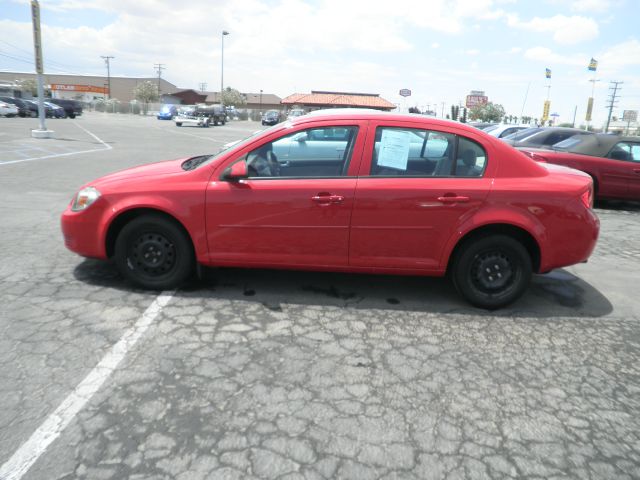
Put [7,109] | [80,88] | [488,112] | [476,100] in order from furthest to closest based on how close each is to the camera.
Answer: [80,88] < [476,100] < [488,112] < [7,109]

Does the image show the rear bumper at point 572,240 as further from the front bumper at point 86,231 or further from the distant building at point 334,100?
the distant building at point 334,100

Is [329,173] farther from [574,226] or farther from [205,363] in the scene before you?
[574,226]

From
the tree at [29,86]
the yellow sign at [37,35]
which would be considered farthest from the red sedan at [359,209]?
the tree at [29,86]

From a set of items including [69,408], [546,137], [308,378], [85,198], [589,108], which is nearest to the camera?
[69,408]

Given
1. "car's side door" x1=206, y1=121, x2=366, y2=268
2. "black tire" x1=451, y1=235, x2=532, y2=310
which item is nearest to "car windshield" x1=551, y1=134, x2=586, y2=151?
"black tire" x1=451, y1=235, x2=532, y2=310

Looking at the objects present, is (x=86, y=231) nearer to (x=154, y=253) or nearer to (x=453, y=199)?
(x=154, y=253)

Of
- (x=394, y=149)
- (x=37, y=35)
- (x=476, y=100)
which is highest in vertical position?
(x=476, y=100)

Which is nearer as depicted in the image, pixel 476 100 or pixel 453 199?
pixel 453 199

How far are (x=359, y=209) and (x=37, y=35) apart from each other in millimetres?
19520

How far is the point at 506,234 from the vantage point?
13.1 feet

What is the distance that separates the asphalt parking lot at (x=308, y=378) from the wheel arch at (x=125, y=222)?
0.39 metres

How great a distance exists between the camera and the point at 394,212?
12.7 ft

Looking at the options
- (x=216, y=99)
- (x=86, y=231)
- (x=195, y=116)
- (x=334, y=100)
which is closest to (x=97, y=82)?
(x=216, y=99)

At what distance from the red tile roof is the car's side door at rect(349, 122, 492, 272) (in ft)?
248
